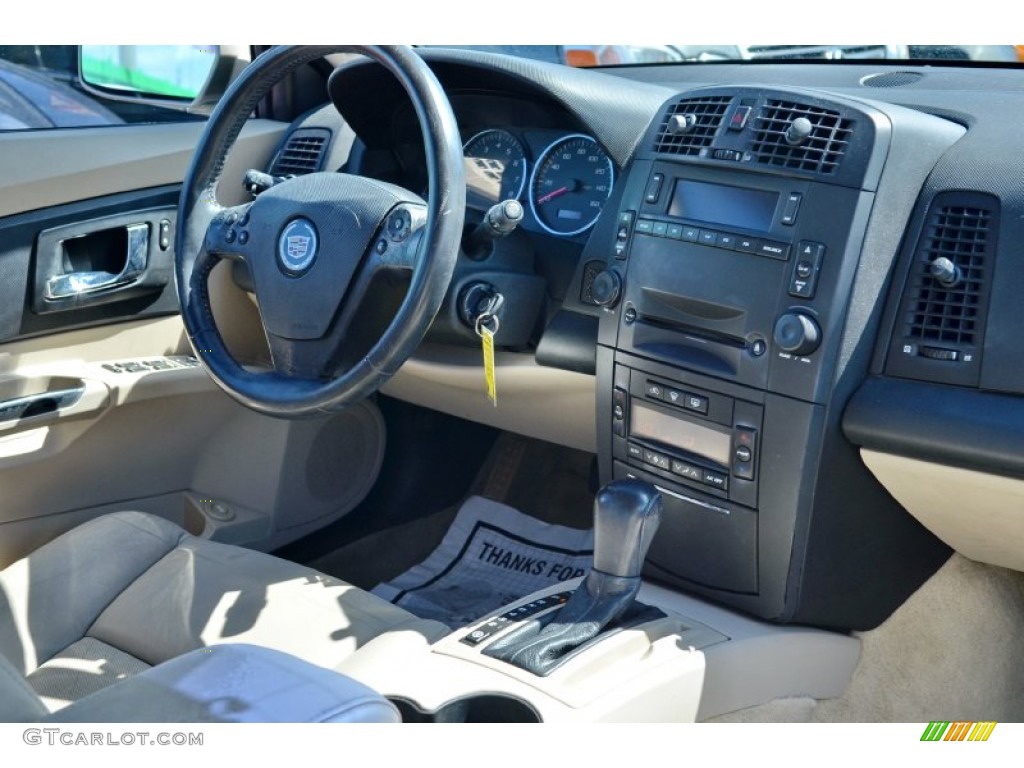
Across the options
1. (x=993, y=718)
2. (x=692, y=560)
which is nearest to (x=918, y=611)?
(x=993, y=718)

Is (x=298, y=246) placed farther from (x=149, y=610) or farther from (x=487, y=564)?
(x=487, y=564)

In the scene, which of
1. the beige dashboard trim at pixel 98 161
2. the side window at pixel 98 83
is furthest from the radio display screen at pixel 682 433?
the side window at pixel 98 83

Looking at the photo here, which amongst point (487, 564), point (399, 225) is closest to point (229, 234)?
point (399, 225)

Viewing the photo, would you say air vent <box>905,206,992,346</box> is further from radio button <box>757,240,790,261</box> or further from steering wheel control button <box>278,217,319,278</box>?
steering wheel control button <box>278,217,319,278</box>

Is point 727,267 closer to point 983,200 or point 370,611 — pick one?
point 983,200

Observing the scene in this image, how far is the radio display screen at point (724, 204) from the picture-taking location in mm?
1730

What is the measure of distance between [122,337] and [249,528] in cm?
46

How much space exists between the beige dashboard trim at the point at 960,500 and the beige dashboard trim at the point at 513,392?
517mm

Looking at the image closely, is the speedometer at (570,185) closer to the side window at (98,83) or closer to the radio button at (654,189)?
the radio button at (654,189)

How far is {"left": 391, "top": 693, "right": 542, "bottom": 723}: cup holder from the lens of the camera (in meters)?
1.53

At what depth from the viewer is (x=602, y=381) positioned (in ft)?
6.40

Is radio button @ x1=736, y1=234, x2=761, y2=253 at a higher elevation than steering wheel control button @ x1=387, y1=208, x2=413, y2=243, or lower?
lower
